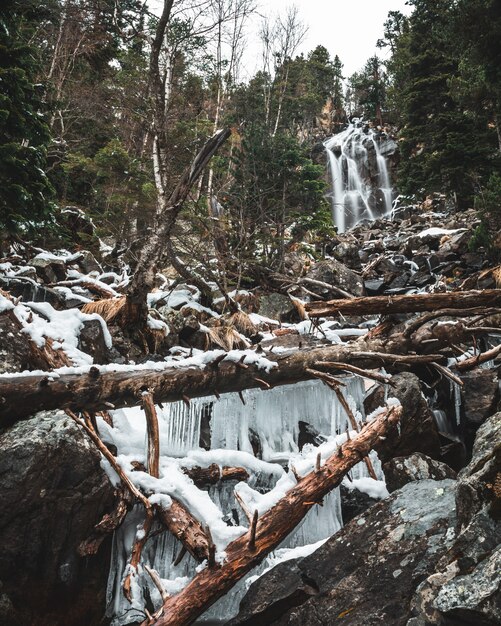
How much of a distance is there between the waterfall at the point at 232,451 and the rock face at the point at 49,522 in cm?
27

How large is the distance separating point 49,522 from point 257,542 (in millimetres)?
1786

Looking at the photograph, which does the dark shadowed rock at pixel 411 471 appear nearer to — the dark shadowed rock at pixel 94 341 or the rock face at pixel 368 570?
the rock face at pixel 368 570

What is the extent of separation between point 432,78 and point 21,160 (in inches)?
805

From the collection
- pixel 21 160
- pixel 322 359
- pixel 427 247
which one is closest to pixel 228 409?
pixel 322 359

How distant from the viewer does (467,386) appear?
→ 22.6 feet

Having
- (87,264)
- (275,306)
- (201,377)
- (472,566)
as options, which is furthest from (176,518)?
(87,264)

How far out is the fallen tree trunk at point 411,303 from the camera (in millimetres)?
5758

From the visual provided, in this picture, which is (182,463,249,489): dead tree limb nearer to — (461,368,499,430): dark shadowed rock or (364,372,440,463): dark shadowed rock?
(364,372,440,463): dark shadowed rock

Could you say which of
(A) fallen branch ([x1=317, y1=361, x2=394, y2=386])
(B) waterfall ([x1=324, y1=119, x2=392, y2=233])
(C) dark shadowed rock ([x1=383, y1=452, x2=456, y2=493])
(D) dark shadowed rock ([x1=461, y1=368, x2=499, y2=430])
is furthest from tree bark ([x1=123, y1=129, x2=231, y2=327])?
(B) waterfall ([x1=324, y1=119, x2=392, y2=233])

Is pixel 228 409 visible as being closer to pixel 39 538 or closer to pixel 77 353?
pixel 77 353

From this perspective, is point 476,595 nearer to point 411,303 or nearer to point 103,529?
point 103,529

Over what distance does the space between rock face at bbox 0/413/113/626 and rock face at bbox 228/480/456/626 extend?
1395 millimetres

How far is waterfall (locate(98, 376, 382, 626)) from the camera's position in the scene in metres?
3.79

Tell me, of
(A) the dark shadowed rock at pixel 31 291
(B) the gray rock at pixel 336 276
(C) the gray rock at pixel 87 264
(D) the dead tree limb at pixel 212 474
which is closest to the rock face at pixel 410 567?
(D) the dead tree limb at pixel 212 474
